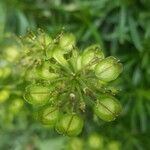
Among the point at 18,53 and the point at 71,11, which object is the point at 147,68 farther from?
the point at 18,53

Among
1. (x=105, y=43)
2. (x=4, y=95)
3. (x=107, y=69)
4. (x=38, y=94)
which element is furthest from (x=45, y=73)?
(x=105, y=43)

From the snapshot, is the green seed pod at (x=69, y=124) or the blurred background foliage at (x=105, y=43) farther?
the blurred background foliage at (x=105, y=43)

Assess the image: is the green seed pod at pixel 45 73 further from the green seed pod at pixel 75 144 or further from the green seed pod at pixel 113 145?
the green seed pod at pixel 113 145

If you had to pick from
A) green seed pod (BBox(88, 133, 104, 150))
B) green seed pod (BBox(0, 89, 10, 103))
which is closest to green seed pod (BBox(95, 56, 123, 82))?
green seed pod (BBox(0, 89, 10, 103))

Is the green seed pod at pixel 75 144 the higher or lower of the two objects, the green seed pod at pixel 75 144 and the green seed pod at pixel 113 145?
the higher

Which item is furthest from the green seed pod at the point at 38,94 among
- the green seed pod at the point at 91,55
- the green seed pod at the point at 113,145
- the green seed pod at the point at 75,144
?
the green seed pod at the point at 113,145

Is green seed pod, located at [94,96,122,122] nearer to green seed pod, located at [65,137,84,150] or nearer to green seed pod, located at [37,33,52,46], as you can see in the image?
green seed pod, located at [37,33,52,46]
